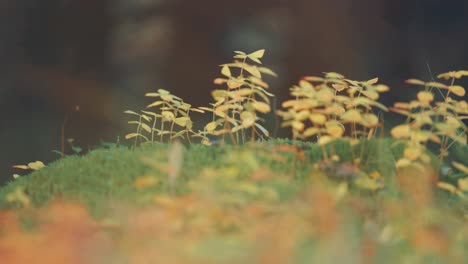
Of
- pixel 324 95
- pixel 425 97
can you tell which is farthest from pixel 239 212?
pixel 425 97

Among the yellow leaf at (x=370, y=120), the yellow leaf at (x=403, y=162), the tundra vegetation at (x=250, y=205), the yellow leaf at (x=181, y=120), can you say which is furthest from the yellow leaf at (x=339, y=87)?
the yellow leaf at (x=181, y=120)

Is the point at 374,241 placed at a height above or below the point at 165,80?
below

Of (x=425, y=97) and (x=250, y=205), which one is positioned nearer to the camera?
(x=250, y=205)

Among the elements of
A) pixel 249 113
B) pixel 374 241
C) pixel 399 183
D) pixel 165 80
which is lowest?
pixel 374 241

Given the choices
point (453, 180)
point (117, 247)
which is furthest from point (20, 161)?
point (453, 180)

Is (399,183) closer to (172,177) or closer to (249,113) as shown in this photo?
(249,113)

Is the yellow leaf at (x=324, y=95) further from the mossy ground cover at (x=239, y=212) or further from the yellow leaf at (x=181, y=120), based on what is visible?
the yellow leaf at (x=181, y=120)

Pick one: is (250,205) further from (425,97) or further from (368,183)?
(425,97)

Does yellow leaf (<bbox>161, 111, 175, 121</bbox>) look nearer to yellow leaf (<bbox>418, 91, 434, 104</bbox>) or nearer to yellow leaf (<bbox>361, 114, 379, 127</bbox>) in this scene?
yellow leaf (<bbox>361, 114, 379, 127</bbox>)
